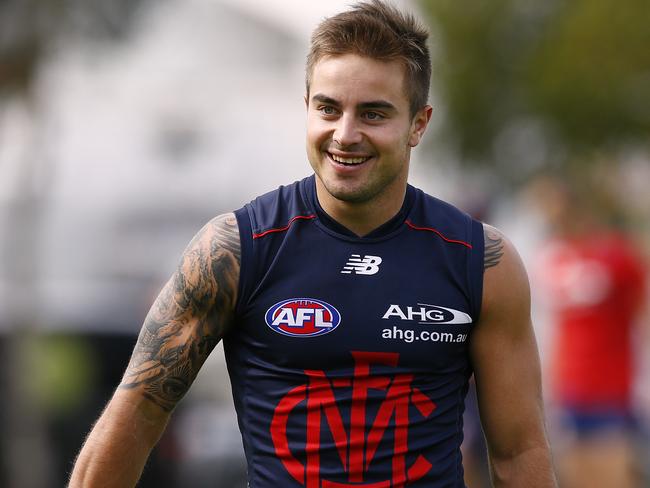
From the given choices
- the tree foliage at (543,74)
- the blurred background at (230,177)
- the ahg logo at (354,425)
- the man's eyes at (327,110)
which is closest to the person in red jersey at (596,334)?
the blurred background at (230,177)

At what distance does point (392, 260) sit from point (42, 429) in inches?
299

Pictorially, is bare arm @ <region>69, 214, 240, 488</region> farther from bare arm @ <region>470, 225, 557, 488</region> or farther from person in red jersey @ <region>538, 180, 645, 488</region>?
person in red jersey @ <region>538, 180, 645, 488</region>

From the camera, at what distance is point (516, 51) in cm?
3072

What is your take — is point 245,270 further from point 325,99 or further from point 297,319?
A: point 325,99

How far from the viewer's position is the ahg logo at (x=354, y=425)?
13.8 feet

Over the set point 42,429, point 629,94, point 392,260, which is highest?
point 629,94

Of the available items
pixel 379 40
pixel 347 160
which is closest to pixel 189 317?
pixel 347 160

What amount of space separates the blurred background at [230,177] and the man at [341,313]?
21.0 inches

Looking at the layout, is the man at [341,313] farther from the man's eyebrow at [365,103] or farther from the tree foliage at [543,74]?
the tree foliage at [543,74]

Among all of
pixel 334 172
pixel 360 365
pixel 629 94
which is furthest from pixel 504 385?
pixel 629 94

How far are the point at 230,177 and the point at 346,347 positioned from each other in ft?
93.0

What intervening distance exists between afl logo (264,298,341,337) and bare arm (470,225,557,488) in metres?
0.52

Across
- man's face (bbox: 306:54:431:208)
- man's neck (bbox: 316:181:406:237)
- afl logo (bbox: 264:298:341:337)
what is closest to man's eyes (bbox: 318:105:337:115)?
man's face (bbox: 306:54:431:208)

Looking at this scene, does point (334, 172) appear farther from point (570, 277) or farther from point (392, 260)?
point (570, 277)
